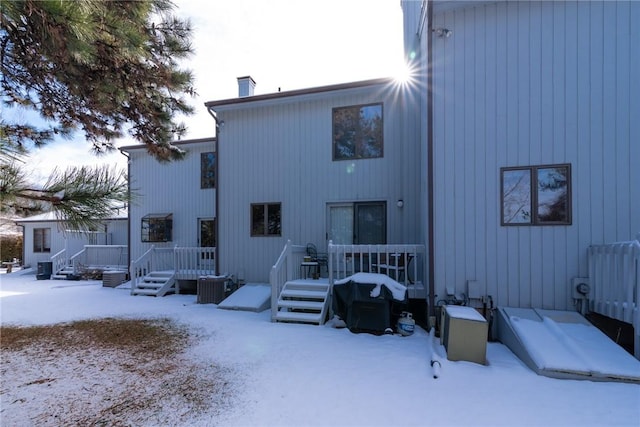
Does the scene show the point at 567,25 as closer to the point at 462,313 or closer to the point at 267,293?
the point at 462,313

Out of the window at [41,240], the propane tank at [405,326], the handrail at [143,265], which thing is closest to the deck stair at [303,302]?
the propane tank at [405,326]

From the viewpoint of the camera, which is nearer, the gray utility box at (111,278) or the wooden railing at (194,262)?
the wooden railing at (194,262)

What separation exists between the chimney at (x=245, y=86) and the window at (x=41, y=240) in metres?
13.6

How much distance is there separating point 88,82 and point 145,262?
7929mm

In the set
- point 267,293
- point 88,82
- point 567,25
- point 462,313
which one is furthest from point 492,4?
point 267,293

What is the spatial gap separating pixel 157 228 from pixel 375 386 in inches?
376

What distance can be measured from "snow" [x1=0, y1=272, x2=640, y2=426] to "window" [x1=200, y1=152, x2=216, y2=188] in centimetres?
593

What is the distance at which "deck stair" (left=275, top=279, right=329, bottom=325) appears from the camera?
5801 mm

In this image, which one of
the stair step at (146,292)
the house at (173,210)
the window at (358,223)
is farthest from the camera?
the house at (173,210)

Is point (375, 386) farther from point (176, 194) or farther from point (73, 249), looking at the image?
point (73, 249)

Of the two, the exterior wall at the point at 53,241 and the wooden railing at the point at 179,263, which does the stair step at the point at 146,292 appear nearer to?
the wooden railing at the point at 179,263

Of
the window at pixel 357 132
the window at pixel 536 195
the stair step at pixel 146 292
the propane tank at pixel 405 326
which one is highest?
the window at pixel 357 132

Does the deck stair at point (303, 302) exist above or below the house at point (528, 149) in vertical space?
below

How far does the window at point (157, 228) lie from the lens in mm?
10469
